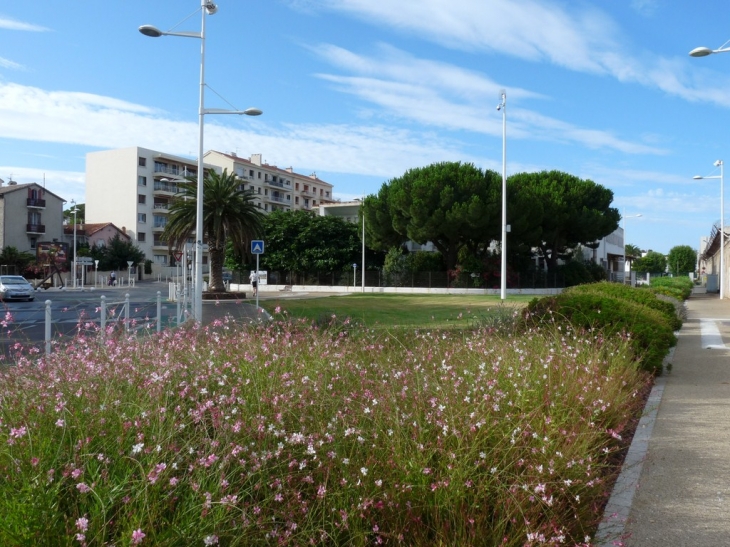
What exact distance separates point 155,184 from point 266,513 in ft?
304

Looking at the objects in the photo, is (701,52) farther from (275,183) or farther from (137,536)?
(275,183)

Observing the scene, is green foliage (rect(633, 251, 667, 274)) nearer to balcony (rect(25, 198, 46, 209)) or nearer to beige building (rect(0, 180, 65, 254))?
beige building (rect(0, 180, 65, 254))

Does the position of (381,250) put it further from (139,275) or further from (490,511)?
(490,511)

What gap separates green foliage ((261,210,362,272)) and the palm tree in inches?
719

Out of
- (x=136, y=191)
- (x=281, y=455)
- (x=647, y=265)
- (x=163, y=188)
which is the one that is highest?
(x=163, y=188)

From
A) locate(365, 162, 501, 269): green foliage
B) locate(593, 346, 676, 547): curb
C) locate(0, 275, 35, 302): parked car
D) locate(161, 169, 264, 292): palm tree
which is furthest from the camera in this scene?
locate(365, 162, 501, 269): green foliage

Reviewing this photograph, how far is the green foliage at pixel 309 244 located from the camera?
60969mm

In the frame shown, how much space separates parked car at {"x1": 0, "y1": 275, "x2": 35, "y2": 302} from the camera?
37375 millimetres

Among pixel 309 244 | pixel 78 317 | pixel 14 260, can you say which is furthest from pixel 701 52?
pixel 14 260

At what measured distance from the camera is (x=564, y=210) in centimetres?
5709

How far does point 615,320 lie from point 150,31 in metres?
16.2

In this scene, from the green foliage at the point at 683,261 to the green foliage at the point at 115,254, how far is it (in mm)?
99190

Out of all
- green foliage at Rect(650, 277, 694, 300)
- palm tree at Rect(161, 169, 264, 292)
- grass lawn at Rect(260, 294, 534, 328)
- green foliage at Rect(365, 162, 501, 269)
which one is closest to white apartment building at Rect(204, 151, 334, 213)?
green foliage at Rect(365, 162, 501, 269)

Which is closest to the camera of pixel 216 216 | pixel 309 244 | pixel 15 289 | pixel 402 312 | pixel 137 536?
pixel 137 536
